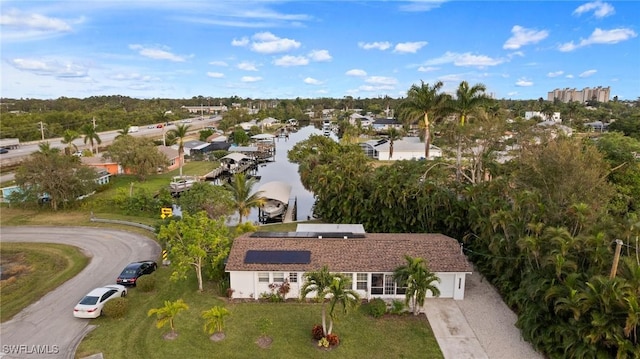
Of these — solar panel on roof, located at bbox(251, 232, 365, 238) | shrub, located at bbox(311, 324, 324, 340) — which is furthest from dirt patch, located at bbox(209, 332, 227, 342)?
solar panel on roof, located at bbox(251, 232, 365, 238)

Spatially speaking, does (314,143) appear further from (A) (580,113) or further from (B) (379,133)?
(A) (580,113)

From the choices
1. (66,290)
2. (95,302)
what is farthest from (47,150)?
(95,302)

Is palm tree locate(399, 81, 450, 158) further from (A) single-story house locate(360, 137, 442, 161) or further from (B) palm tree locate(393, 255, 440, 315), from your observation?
(A) single-story house locate(360, 137, 442, 161)

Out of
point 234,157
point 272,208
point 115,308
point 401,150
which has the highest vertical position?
point 401,150

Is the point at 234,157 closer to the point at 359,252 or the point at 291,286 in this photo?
the point at 291,286

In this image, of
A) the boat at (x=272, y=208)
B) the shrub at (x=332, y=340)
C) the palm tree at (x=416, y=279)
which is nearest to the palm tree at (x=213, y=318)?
the shrub at (x=332, y=340)

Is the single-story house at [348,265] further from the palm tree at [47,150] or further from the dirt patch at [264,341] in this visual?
the palm tree at [47,150]

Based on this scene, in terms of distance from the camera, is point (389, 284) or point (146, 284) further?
point (146, 284)
